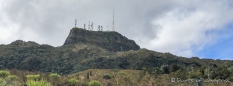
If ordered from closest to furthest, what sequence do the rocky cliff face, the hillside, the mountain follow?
the hillside
the mountain
the rocky cliff face

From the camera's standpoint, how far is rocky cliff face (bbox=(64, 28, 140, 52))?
94.4 meters

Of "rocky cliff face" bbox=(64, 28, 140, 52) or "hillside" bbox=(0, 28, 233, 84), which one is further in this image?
"rocky cliff face" bbox=(64, 28, 140, 52)

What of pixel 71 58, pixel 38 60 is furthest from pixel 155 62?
pixel 38 60

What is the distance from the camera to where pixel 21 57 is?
69188mm

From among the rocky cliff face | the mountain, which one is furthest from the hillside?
the rocky cliff face

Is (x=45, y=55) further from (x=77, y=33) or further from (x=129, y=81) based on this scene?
(x=129, y=81)

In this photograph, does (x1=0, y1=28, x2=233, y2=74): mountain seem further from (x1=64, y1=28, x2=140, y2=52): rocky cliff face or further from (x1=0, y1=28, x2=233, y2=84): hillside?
(x1=64, y1=28, x2=140, y2=52): rocky cliff face

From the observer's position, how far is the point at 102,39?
99.4 meters

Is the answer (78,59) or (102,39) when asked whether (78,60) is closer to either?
(78,59)

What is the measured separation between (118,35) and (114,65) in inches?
1793

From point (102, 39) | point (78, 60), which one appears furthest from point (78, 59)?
point (102, 39)

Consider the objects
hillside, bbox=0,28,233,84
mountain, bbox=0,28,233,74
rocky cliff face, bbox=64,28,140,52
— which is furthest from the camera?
rocky cliff face, bbox=64,28,140,52

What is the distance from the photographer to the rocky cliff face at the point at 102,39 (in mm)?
94375

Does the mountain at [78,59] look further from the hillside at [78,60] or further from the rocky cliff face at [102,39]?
the rocky cliff face at [102,39]
